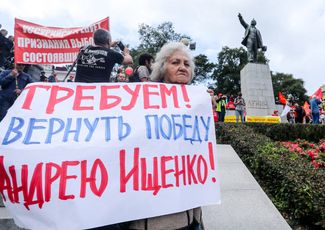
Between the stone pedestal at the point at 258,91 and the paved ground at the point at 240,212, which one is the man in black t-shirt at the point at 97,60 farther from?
the stone pedestal at the point at 258,91

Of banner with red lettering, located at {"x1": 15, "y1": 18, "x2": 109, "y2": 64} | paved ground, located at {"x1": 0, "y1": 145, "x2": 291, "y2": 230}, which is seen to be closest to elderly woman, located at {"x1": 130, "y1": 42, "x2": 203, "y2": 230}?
paved ground, located at {"x1": 0, "y1": 145, "x2": 291, "y2": 230}

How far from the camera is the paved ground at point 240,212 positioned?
316 cm

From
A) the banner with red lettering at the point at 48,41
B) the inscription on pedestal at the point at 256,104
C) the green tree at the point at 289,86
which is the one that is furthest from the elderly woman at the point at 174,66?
the green tree at the point at 289,86

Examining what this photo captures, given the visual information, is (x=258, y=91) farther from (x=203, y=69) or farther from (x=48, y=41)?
(x=203, y=69)

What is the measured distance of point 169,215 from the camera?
1.66 metres

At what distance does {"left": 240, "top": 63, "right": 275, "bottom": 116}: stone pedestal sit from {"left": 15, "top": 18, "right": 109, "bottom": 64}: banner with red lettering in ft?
46.6

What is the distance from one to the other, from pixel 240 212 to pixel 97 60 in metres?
2.25

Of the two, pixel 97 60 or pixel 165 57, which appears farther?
pixel 97 60

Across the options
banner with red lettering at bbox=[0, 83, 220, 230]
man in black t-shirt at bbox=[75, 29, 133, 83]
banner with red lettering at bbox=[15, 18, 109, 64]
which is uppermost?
banner with red lettering at bbox=[15, 18, 109, 64]

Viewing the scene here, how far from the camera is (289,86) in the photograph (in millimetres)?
77250

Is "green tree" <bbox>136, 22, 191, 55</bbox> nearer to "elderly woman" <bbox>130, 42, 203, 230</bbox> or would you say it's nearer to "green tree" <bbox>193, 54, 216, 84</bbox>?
"green tree" <bbox>193, 54, 216, 84</bbox>

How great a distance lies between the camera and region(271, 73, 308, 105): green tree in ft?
249

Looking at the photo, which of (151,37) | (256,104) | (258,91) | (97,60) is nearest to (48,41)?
(97,60)

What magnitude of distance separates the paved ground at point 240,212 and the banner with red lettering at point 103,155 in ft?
4.44
